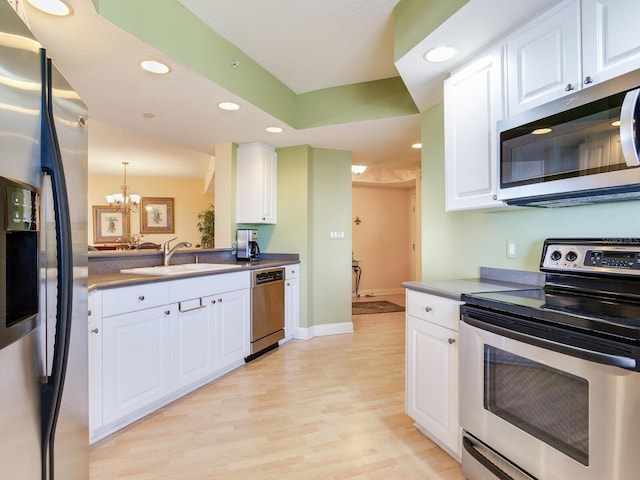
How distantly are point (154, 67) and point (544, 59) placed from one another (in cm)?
209

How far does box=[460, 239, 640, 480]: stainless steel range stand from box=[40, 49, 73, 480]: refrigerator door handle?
148 cm

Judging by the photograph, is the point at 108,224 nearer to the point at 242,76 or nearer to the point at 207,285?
the point at 207,285

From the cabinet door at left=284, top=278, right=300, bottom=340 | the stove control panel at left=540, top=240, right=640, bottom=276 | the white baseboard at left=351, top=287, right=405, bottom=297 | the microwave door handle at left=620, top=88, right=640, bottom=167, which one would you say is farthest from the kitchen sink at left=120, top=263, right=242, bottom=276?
the white baseboard at left=351, top=287, right=405, bottom=297

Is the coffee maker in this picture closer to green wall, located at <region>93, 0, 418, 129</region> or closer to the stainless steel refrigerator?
green wall, located at <region>93, 0, 418, 129</region>

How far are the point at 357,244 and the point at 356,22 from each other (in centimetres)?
484

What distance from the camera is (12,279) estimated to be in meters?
0.68

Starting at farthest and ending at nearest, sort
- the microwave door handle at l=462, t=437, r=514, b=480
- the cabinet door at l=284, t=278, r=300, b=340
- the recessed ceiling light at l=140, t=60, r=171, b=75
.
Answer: the cabinet door at l=284, t=278, r=300, b=340
the recessed ceiling light at l=140, t=60, r=171, b=75
the microwave door handle at l=462, t=437, r=514, b=480

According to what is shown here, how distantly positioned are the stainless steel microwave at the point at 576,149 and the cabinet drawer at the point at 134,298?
2.07 m

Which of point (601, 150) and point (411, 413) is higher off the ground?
point (601, 150)

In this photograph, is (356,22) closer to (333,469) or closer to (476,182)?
(476,182)

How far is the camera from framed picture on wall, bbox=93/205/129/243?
281 inches

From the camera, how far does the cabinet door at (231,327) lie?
8.93 ft

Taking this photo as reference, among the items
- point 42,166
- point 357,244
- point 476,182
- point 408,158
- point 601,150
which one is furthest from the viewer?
point 357,244

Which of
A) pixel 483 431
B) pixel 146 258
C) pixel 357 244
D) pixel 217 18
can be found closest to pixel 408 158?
pixel 357 244
